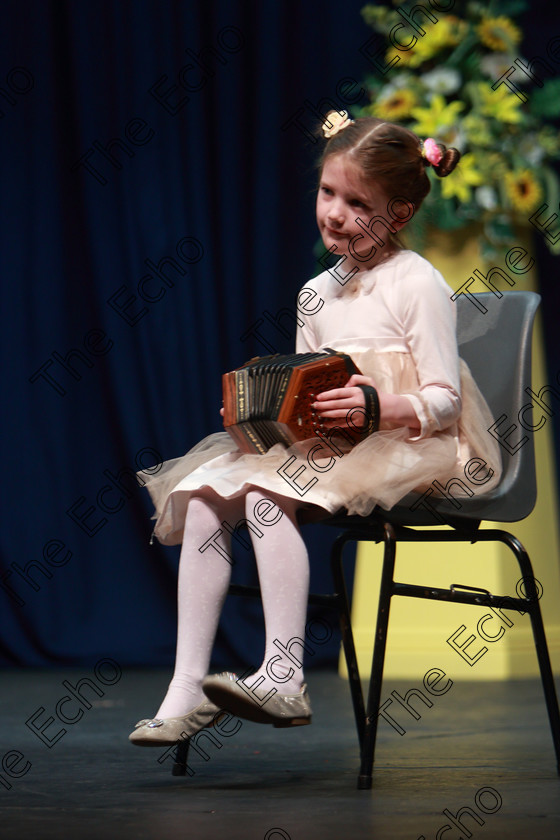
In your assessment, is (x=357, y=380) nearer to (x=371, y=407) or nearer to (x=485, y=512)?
(x=371, y=407)

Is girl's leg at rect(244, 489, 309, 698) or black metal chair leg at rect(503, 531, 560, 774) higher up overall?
girl's leg at rect(244, 489, 309, 698)

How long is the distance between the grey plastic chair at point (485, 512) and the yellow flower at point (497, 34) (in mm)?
1328

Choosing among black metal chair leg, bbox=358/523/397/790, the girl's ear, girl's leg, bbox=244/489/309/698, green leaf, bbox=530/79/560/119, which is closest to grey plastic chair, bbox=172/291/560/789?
black metal chair leg, bbox=358/523/397/790

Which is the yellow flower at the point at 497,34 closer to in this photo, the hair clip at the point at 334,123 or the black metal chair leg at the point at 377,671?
the hair clip at the point at 334,123

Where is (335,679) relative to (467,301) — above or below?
below

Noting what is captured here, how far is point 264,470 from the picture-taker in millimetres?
1565

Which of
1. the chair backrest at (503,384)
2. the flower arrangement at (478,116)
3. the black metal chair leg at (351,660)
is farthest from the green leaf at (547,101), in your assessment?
the black metal chair leg at (351,660)

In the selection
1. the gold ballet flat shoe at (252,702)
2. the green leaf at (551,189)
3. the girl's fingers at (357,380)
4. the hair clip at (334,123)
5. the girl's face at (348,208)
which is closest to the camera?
the gold ballet flat shoe at (252,702)

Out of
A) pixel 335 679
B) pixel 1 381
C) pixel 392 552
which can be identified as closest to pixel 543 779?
pixel 392 552

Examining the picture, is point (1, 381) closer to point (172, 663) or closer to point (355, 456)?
point (172, 663)

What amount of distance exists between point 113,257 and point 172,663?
124 centimetres

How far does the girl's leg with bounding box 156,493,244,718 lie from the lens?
1523 mm

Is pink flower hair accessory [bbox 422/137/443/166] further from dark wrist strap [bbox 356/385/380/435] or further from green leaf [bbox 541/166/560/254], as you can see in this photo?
green leaf [bbox 541/166/560/254]

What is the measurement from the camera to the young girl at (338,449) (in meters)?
1.50
